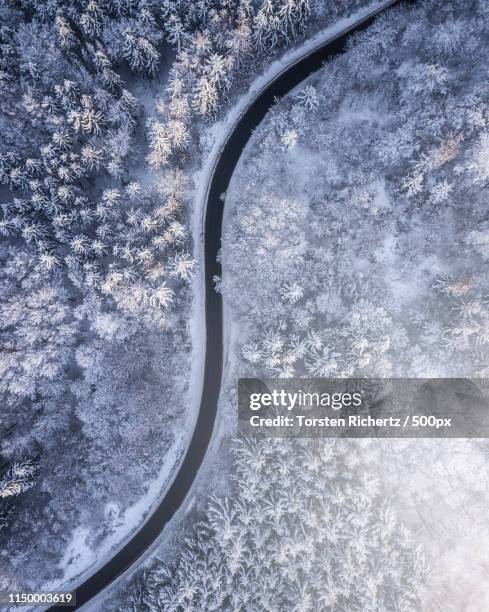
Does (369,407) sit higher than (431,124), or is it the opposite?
(431,124)

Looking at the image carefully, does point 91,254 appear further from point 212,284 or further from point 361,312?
point 361,312

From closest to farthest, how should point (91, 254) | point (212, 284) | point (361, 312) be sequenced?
point (91, 254) → point (361, 312) → point (212, 284)

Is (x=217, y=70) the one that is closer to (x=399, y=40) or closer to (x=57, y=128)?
(x=57, y=128)

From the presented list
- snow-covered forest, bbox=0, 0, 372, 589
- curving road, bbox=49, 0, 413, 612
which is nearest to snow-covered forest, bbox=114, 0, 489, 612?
curving road, bbox=49, 0, 413, 612

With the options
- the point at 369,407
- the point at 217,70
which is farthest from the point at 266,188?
the point at 369,407

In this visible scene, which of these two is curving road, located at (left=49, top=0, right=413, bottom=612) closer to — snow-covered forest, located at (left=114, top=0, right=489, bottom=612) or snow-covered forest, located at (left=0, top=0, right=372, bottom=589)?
snow-covered forest, located at (left=114, top=0, right=489, bottom=612)

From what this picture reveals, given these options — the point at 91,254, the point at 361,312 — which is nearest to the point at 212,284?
the point at 91,254
